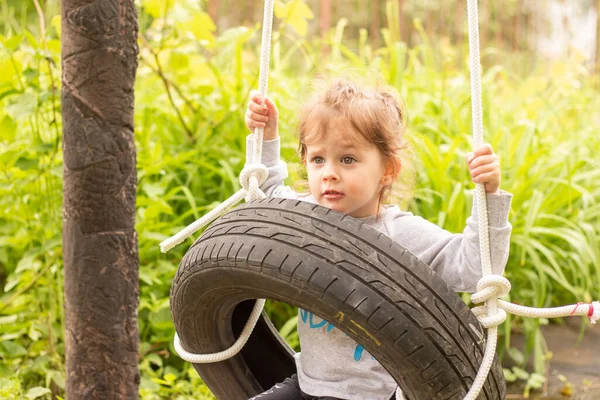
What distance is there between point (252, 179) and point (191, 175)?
1.63 meters

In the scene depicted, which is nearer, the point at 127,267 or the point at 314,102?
the point at 314,102

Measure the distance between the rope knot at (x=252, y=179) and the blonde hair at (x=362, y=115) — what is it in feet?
0.45

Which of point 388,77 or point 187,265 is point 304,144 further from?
point 388,77

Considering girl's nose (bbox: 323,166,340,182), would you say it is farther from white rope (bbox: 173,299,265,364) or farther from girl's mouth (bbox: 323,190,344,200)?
white rope (bbox: 173,299,265,364)

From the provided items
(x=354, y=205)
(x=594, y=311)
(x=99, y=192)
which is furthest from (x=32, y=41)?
(x=594, y=311)

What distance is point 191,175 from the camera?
11.4 ft

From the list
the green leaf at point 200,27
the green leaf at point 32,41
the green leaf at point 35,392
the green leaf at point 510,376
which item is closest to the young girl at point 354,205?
the green leaf at point 35,392

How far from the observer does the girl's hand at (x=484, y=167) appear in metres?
1.58

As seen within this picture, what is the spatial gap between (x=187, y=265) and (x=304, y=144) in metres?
0.46

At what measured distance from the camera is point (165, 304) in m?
2.94

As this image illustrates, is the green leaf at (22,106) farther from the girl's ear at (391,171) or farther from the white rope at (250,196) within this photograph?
the girl's ear at (391,171)

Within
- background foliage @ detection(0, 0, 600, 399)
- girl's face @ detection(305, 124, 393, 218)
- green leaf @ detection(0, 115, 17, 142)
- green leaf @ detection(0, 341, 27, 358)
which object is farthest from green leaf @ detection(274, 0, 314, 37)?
green leaf @ detection(0, 341, 27, 358)

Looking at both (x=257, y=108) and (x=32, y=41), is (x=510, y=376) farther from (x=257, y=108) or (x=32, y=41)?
(x=32, y=41)

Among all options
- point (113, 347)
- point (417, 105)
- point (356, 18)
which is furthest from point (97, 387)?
point (356, 18)
